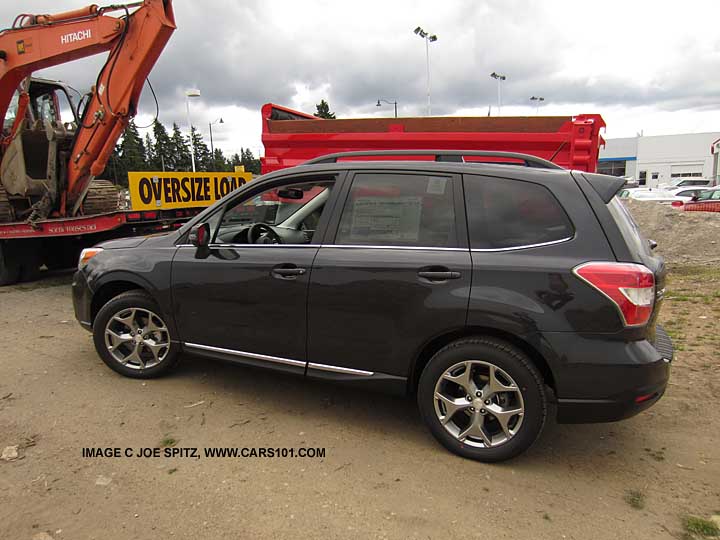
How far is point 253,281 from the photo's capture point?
3500mm

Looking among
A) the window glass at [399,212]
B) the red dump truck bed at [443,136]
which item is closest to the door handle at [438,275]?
the window glass at [399,212]

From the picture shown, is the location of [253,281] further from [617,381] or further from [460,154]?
[617,381]

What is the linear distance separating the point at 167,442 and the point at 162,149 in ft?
278

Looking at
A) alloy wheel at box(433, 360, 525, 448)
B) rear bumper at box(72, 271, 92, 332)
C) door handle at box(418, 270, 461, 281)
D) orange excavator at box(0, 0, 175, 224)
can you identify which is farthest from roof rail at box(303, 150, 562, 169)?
orange excavator at box(0, 0, 175, 224)

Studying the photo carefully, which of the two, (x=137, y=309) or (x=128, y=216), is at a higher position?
(x=128, y=216)

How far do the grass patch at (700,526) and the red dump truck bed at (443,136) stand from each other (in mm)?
5025

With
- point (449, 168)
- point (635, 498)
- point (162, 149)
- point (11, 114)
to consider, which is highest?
point (162, 149)

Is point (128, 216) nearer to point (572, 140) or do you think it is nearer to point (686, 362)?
point (572, 140)

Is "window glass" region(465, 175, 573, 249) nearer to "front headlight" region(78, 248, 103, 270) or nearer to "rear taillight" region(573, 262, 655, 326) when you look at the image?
"rear taillight" region(573, 262, 655, 326)

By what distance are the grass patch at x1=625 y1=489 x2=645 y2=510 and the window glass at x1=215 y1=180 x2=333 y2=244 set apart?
8.03 ft

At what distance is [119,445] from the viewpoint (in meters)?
3.17

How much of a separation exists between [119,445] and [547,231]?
117 inches

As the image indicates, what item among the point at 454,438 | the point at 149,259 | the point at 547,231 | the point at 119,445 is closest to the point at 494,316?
the point at 547,231

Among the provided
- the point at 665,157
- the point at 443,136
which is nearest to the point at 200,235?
the point at 443,136
